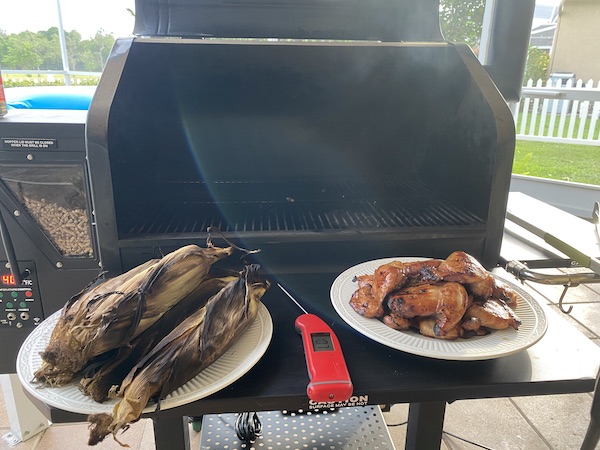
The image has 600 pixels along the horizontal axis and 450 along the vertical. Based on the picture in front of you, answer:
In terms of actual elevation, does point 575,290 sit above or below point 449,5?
below

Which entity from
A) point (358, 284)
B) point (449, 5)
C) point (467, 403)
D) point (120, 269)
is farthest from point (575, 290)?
point (120, 269)

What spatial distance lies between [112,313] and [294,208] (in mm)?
599

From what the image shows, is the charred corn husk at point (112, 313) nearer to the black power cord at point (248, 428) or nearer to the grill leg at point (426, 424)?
the grill leg at point (426, 424)

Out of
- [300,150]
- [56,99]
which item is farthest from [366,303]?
[56,99]

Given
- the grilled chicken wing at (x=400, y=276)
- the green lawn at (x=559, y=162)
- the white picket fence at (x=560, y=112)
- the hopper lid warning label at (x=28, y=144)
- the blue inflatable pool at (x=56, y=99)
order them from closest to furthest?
the grilled chicken wing at (x=400, y=276) → the hopper lid warning label at (x=28, y=144) → the blue inflatable pool at (x=56, y=99) → the white picket fence at (x=560, y=112) → the green lawn at (x=559, y=162)

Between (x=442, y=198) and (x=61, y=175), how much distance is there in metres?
1.04

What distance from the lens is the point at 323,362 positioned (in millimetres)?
645

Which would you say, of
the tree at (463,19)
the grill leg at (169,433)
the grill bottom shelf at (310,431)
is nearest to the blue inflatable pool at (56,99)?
the grill bottom shelf at (310,431)

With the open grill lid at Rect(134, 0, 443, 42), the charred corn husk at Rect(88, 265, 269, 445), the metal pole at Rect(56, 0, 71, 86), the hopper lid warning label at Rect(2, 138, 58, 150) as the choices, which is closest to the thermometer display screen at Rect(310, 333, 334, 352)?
the charred corn husk at Rect(88, 265, 269, 445)

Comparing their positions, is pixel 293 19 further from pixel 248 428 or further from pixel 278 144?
pixel 248 428

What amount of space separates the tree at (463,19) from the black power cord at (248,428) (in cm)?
229

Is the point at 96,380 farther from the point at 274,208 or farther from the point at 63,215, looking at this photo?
the point at 63,215

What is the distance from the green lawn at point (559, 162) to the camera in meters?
4.60

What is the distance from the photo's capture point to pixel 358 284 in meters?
0.82
